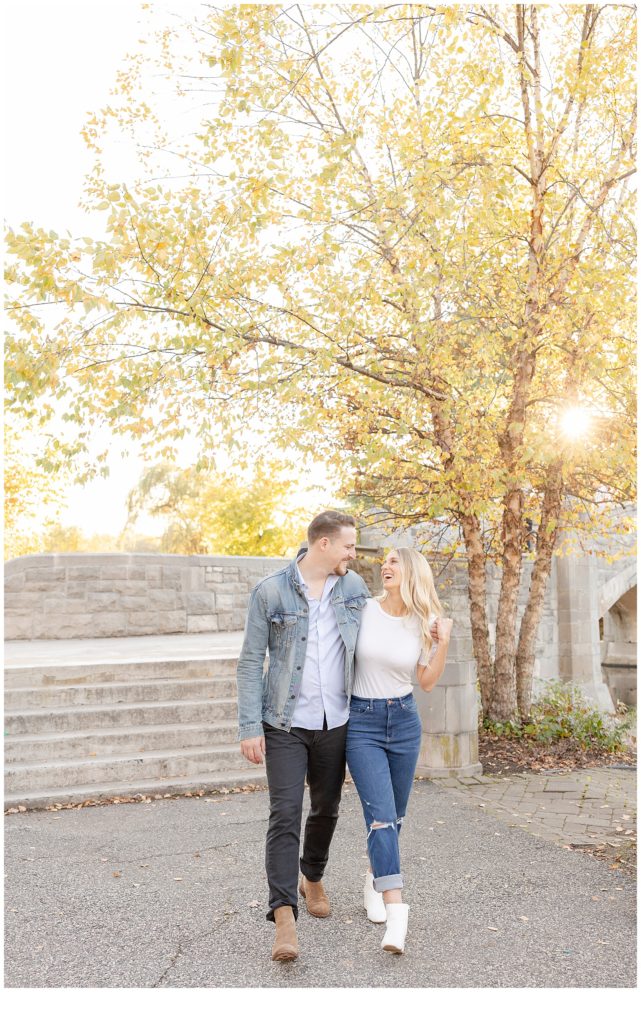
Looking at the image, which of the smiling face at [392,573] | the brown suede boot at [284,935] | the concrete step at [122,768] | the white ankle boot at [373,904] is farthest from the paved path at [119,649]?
the brown suede boot at [284,935]

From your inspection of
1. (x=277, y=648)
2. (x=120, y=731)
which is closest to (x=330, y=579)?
(x=277, y=648)

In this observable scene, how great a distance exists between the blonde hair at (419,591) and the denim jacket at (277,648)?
0.84 ft

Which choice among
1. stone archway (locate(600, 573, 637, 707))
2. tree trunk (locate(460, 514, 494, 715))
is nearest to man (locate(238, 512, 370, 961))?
tree trunk (locate(460, 514, 494, 715))

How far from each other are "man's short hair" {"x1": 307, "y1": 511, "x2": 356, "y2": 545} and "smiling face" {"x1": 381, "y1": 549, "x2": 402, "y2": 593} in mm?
256

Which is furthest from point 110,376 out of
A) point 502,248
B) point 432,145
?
point 502,248

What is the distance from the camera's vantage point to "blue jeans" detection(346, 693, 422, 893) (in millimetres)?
3414

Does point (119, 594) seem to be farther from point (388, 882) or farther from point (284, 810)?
point (388, 882)

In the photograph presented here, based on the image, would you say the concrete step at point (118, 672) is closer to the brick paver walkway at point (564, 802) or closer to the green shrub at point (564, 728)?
the brick paver walkway at point (564, 802)

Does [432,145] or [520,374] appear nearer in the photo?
[432,145]

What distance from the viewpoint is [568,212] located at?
777 centimetres

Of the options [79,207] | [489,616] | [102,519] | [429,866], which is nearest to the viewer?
[429,866]

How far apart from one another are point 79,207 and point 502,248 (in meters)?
3.77

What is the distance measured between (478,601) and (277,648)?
5604 millimetres

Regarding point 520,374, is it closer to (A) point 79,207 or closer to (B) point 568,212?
(B) point 568,212
